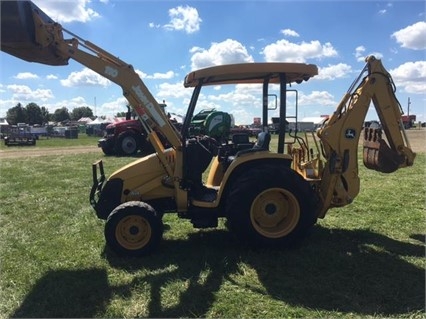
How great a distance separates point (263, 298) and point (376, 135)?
353 cm

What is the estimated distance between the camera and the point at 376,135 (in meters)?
Result: 6.73

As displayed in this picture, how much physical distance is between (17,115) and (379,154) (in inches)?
3913

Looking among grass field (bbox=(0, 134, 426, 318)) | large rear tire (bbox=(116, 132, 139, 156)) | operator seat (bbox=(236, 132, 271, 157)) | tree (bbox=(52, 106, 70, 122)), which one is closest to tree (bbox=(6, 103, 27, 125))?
tree (bbox=(52, 106, 70, 122))

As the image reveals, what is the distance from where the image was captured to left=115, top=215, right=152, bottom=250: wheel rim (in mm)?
5656

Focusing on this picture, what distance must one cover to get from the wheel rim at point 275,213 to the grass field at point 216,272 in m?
0.29

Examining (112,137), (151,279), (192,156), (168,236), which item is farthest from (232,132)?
(112,137)

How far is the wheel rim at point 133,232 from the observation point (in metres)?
5.66

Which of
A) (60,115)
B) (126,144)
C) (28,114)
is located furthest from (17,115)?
(126,144)

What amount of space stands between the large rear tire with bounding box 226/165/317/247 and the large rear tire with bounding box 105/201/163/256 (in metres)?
1.00

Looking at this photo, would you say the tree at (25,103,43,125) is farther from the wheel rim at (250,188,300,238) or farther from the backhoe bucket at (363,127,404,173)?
the wheel rim at (250,188,300,238)

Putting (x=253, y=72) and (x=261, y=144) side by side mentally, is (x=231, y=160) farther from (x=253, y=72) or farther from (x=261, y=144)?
(x=253, y=72)

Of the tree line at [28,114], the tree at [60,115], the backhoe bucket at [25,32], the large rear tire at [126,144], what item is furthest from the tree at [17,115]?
the backhoe bucket at [25,32]

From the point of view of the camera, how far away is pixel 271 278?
4895 millimetres

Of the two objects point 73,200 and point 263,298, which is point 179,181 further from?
point 73,200
